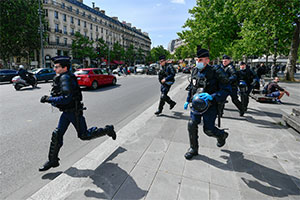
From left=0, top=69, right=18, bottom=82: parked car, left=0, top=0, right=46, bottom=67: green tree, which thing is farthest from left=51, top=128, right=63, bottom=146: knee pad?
left=0, top=0, right=46, bottom=67: green tree

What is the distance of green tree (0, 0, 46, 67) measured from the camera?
25.2 meters

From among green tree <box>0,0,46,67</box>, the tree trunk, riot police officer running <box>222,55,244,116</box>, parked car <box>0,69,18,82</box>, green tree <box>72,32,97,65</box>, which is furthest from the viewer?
green tree <box>72,32,97,65</box>

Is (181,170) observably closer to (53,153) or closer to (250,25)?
(53,153)

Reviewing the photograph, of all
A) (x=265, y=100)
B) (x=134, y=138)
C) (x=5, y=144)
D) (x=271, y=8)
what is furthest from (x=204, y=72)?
(x=271, y=8)

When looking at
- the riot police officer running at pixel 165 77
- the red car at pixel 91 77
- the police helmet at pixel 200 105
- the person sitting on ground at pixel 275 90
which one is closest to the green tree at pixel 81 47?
the red car at pixel 91 77

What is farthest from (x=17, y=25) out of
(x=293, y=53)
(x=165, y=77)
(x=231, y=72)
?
(x=293, y=53)

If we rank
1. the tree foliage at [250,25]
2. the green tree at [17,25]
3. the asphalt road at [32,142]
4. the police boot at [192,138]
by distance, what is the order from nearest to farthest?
1. the asphalt road at [32,142]
2. the police boot at [192,138]
3. the tree foliage at [250,25]
4. the green tree at [17,25]

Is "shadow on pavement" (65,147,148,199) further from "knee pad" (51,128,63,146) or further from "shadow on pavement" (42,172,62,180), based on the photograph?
"knee pad" (51,128,63,146)

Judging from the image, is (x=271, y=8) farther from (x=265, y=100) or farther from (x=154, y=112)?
(x=154, y=112)

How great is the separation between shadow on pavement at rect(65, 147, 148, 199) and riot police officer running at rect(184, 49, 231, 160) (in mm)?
1093

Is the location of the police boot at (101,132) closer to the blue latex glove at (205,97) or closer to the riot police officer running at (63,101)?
the riot police officer running at (63,101)

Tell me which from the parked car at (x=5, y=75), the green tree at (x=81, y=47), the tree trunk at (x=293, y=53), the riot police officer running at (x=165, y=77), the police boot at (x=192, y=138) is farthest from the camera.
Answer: the green tree at (x=81, y=47)

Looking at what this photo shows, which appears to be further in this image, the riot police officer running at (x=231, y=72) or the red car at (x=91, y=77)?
the red car at (x=91, y=77)

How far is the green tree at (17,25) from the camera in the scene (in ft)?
82.5
